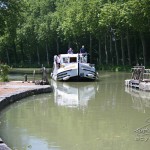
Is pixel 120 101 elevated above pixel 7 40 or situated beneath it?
situated beneath

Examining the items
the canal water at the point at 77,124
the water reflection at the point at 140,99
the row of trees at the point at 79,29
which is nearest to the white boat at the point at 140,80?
the water reflection at the point at 140,99

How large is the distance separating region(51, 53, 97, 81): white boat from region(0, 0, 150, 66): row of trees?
14.0 meters

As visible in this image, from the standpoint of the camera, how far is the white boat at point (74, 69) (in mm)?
37812

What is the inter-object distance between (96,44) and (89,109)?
198ft

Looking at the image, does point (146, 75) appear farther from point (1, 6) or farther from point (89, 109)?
point (1, 6)

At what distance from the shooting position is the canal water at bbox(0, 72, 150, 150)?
12039 millimetres

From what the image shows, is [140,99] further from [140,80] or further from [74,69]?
[74,69]

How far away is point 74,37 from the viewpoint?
243ft

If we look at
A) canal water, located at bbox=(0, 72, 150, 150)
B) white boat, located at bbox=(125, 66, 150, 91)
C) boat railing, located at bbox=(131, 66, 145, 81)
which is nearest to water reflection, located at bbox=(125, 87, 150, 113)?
canal water, located at bbox=(0, 72, 150, 150)

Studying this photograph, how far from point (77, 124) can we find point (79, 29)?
53.7 m

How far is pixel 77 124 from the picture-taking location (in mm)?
15094

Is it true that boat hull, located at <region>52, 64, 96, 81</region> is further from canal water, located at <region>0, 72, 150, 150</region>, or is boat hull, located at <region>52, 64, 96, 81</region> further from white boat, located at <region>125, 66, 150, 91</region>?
canal water, located at <region>0, 72, 150, 150</region>

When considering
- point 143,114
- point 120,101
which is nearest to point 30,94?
point 120,101

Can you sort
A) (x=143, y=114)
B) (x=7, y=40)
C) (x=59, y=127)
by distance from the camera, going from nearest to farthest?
1. (x=59, y=127)
2. (x=143, y=114)
3. (x=7, y=40)
